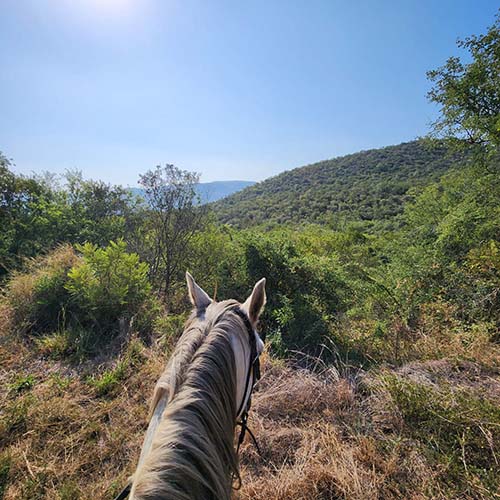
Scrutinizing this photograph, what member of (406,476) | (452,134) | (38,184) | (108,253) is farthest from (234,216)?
(406,476)

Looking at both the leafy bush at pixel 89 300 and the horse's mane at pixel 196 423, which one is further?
the leafy bush at pixel 89 300

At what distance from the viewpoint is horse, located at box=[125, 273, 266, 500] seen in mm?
678

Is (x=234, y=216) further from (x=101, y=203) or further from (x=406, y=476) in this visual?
(x=406, y=476)

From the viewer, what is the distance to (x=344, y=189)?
1345 inches

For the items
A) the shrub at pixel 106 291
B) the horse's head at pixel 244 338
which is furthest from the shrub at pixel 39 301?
the horse's head at pixel 244 338

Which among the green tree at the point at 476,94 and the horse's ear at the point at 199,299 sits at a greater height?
the green tree at the point at 476,94

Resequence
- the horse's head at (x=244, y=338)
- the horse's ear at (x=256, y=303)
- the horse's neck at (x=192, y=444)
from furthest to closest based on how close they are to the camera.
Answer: the horse's ear at (x=256, y=303), the horse's head at (x=244, y=338), the horse's neck at (x=192, y=444)

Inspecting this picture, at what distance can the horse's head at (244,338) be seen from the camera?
1136 mm

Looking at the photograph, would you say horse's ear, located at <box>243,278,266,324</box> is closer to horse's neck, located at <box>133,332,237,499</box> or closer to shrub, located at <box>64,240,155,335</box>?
horse's neck, located at <box>133,332,237,499</box>

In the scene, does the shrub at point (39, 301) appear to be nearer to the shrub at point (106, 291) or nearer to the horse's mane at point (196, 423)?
the shrub at point (106, 291)

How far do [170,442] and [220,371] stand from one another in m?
0.28

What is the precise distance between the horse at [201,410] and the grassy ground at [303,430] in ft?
3.39

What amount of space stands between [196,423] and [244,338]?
45cm

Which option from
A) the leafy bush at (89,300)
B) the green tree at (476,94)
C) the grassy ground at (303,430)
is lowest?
the grassy ground at (303,430)
